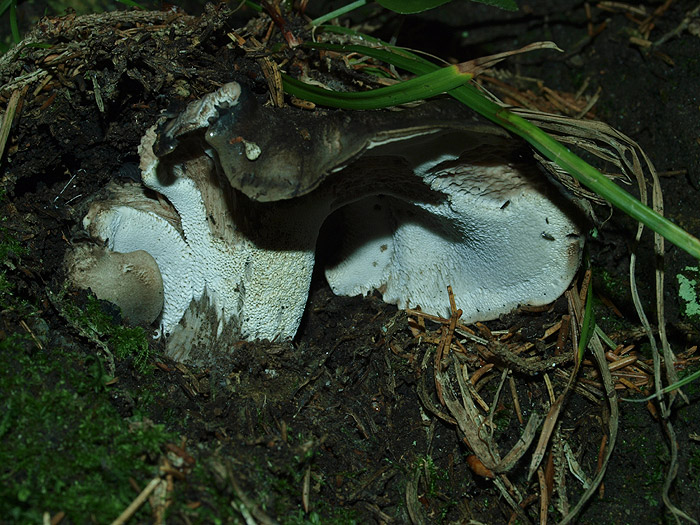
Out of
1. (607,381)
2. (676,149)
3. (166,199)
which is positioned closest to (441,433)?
(607,381)

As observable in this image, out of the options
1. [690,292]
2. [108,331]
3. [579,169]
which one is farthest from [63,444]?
[690,292]

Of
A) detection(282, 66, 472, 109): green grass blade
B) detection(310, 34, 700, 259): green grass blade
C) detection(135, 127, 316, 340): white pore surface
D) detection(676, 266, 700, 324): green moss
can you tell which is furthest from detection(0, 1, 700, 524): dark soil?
detection(310, 34, 700, 259): green grass blade

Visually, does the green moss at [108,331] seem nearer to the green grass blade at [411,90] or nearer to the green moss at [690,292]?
the green grass blade at [411,90]

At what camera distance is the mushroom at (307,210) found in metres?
1.88

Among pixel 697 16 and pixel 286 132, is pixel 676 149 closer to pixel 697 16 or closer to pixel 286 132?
pixel 697 16

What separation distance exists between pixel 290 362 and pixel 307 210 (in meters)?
0.75

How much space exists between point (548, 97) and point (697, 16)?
101 centimetres

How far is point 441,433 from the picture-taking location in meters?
2.61

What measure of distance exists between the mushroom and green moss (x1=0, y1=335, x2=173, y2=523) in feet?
2.52

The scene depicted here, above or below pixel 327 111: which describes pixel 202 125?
above

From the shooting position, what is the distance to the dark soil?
2174 millimetres

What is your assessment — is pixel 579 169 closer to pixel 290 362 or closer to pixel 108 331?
pixel 290 362

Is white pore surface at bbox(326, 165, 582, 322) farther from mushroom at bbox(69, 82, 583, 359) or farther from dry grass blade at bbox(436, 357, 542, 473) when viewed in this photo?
dry grass blade at bbox(436, 357, 542, 473)

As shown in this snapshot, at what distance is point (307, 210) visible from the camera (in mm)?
2449
